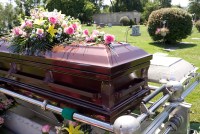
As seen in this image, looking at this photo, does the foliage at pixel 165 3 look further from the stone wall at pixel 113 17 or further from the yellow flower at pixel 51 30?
the yellow flower at pixel 51 30

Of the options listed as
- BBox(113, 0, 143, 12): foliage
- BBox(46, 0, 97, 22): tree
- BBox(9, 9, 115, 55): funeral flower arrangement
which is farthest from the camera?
BBox(113, 0, 143, 12): foliage

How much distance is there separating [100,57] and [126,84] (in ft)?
1.22

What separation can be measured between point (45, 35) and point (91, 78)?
0.90 meters

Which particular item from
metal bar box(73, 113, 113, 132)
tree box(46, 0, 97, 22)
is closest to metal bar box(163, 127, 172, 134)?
metal bar box(73, 113, 113, 132)

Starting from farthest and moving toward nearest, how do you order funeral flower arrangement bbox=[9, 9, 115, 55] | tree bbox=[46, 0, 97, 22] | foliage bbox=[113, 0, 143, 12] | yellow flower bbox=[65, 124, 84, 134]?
foliage bbox=[113, 0, 143, 12] → tree bbox=[46, 0, 97, 22] → funeral flower arrangement bbox=[9, 9, 115, 55] → yellow flower bbox=[65, 124, 84, 134]

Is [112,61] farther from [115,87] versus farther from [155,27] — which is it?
[155,27]

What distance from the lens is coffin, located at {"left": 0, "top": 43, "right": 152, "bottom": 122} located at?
189 cm

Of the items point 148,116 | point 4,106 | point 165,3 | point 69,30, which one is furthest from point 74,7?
point 148,116

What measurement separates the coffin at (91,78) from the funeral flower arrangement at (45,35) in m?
0.13

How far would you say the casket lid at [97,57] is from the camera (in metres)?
1.89

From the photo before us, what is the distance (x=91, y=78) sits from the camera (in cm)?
193

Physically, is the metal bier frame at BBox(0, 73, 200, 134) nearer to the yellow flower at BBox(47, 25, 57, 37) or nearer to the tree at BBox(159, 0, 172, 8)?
the yellow flower at BBox(47, 25, 57, 37)

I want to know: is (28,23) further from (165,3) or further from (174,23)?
(165,3)

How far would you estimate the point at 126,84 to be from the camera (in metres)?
2.12
